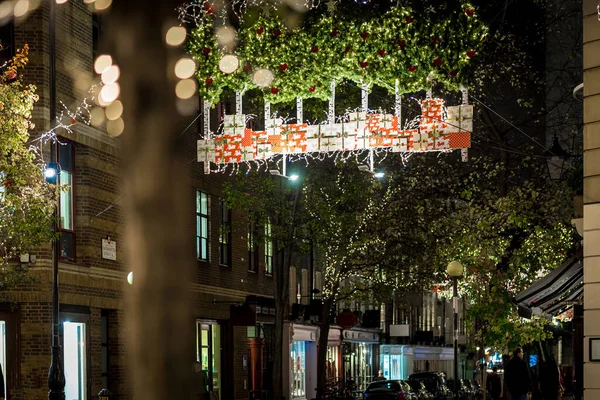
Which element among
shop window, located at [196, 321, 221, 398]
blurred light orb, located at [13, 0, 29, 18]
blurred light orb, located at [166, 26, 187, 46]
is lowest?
shop window, located at [196, 321, 221, 398]

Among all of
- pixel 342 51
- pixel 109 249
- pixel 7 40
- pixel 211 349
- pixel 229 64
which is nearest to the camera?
pixel 342 51

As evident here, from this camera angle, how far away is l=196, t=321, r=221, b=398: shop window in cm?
3369

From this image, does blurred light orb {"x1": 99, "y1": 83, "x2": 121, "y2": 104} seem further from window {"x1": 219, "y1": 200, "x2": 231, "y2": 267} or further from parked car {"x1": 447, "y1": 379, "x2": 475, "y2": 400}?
parked car {"x1": 447, "y1": 379, "x2": 475, "y2": 400}

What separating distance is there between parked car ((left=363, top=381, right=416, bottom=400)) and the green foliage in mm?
18360

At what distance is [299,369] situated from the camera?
48969mm

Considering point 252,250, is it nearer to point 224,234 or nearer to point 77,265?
point 224,234

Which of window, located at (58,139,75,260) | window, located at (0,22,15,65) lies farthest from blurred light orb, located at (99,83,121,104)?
window, located at (58,139,75,260)

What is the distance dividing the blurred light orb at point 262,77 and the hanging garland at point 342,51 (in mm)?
65

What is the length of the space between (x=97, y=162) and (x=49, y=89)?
3417 millimetres

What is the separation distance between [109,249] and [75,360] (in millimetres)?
3278

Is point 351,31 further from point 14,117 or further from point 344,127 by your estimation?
point 14,117

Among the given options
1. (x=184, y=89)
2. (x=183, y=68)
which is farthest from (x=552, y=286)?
(x=184, y=89)

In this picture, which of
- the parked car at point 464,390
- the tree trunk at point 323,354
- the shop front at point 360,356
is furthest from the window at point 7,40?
the shop front at point 360,356

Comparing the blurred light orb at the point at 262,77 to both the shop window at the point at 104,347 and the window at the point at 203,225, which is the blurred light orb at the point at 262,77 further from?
the window at the point at 203,225
